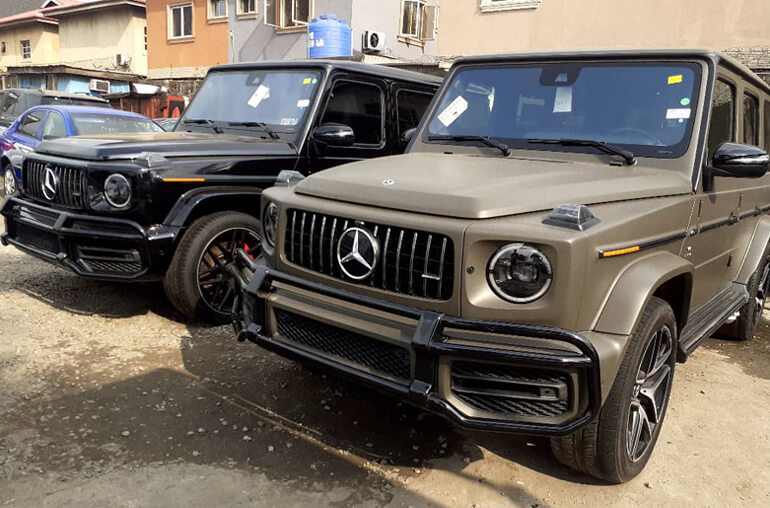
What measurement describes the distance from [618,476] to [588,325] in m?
0.83

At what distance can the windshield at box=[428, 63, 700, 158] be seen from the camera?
3285 mm

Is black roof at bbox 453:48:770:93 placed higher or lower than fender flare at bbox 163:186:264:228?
higher

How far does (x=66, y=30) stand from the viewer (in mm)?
30938

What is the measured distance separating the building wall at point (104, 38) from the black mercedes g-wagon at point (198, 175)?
26181 millimetres

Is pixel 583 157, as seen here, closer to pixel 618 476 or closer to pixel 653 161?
pixel 653 161

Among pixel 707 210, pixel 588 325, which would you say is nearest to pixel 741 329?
pixel 707 210

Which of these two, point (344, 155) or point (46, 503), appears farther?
point (344, 155)

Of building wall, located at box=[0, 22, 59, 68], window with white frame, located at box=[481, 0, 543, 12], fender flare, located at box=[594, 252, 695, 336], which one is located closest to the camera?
fender flare, located at box=[594, 252, 695, 336]

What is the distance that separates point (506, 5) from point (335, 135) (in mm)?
11291

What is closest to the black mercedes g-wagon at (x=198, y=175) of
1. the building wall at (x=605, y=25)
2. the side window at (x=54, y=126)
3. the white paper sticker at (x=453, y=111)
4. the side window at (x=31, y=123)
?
the white paper sticker at (x=453, y=111)

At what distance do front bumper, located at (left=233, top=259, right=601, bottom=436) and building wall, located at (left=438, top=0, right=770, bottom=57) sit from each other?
9.56 meters

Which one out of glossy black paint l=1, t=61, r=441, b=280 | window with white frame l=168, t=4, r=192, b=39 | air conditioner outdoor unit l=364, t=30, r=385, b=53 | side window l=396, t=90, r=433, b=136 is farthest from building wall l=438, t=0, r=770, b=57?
window with white frame l=168, t=4, r=192, b=39

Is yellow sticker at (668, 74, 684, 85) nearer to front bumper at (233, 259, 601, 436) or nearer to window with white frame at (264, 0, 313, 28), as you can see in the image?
front bumper at (233, 259, 601, 436)

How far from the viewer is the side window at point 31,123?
9820 mm
